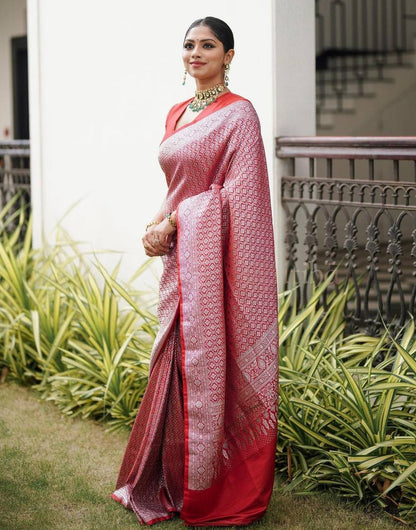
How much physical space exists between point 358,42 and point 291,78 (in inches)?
300

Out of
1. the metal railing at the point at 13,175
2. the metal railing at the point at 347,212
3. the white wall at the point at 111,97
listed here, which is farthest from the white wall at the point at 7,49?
the metal railing at the point at 347,212

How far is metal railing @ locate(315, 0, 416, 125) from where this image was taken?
1187 cm

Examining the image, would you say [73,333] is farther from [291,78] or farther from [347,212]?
[291,78]

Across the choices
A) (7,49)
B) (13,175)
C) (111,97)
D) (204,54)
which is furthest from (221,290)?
(7,49)

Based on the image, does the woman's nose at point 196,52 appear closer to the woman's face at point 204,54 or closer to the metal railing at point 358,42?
the woman's face at point 204,54

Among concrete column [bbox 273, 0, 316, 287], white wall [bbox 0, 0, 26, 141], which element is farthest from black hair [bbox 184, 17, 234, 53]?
white wall [bbox 0, 0, 26, 141]

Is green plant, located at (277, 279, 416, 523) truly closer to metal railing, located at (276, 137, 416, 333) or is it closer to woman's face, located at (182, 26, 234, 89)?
metal railing, located at (276, 137, 416, 333)

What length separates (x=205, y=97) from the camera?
3.63m

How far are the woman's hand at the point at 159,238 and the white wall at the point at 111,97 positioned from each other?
1691mm

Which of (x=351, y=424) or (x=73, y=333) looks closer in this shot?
(x=351, y=424)

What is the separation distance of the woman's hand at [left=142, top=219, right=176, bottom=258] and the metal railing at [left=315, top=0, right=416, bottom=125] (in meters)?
8.40

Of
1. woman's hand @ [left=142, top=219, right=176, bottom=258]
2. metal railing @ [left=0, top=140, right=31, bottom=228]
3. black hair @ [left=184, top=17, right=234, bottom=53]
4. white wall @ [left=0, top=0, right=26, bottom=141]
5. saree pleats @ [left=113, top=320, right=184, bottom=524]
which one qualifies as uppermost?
white wall @ [left=0, top=0, right=26, bottom=141]

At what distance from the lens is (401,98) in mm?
11711

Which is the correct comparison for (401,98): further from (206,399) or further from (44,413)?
(206,399)
